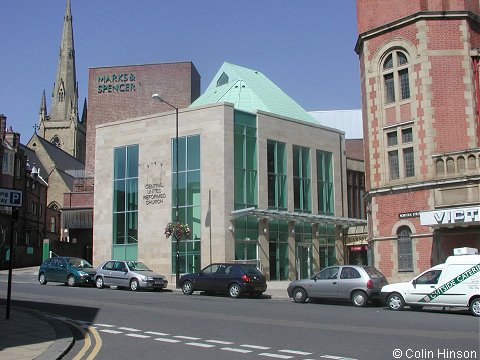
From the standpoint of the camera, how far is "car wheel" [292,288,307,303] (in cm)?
2205

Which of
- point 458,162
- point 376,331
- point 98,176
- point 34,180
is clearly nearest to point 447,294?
point 376,331

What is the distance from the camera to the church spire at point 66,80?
12512 cm

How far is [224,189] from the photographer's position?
36.3 meters

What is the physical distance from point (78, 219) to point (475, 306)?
51.0m

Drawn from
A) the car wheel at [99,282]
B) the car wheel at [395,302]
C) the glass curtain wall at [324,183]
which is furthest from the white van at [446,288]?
the glass curtain wall at [324,183]

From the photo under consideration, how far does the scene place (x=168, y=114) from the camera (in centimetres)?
3931

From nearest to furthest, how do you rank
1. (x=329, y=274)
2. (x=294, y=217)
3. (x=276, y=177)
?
(x=329, y=274)
(x=294, y=217)
(x=276, y=177)

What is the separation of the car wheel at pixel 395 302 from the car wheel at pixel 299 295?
4025 millimetres

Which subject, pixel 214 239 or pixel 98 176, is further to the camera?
pixel 98 176

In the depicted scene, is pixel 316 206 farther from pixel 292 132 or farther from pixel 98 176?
pixel 98 176

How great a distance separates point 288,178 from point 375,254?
567 inches

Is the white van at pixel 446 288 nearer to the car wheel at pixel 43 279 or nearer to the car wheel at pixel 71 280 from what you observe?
the car wheel at pixel 71 280

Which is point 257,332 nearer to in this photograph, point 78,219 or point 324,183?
point 324,183

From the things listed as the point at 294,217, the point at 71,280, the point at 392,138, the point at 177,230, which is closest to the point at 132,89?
the point at 294,217
